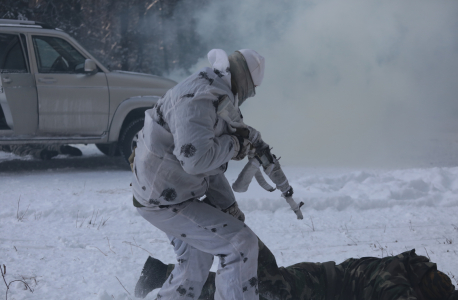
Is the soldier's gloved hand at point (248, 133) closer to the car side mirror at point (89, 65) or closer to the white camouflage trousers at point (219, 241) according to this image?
the white camouflage trousers at point (219, 241)

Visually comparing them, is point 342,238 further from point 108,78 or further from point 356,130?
point 356,130

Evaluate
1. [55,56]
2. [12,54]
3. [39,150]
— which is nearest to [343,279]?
[55,56]

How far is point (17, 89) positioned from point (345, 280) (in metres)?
4.82

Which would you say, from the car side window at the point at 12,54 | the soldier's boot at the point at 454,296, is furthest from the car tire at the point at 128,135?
the soldier's boot at the point at 454,296

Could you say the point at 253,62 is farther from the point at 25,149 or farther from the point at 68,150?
the point at 68,150

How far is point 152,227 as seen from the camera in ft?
12.2

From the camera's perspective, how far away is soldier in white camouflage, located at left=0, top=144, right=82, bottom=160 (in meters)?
6.54

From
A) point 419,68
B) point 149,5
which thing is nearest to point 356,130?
point 419,68

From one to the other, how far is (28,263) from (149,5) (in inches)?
359

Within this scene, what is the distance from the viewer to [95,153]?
8.12 meters

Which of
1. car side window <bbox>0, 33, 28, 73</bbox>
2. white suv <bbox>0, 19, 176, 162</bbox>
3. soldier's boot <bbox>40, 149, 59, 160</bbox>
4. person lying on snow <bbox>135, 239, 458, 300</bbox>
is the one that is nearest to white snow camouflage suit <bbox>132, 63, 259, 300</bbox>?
person lying on snow <bbox>135, 239, 458, 300</bbox>

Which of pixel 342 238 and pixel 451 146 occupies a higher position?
pixel 342 238

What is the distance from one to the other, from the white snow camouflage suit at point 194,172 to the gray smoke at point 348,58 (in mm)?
9122

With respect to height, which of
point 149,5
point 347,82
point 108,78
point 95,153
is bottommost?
point 95,153
